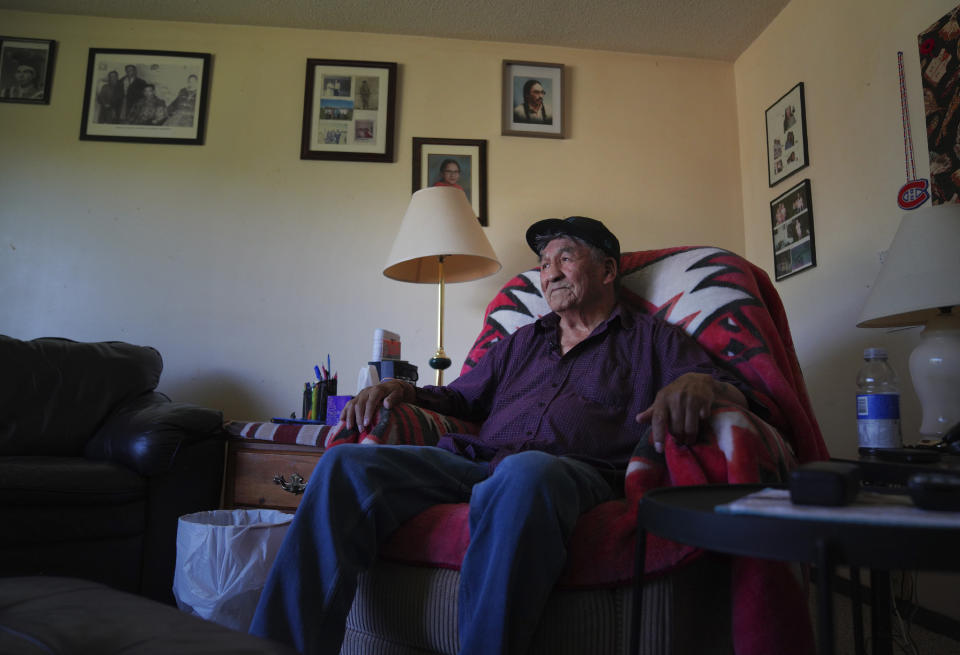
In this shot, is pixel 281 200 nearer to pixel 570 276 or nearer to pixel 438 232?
pixel 438 232

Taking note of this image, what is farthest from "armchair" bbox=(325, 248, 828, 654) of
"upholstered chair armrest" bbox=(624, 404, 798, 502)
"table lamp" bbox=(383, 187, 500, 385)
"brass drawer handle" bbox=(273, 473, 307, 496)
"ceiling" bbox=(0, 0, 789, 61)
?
"ceiling" bbox=(0, 0, 789, 61)

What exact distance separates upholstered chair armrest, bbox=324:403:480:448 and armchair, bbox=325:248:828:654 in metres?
0.03

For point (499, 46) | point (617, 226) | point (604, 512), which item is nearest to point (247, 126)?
point (499, 46)

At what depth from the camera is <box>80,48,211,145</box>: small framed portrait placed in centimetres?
264

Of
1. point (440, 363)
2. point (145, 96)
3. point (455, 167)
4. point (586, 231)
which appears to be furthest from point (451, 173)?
point (145, 96)

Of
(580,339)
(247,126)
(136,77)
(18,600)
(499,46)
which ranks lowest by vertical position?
(18,600)

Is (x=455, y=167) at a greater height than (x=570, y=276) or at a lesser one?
greater

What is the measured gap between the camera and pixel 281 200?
265 centimetres

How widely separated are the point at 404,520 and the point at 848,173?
1.91 metres

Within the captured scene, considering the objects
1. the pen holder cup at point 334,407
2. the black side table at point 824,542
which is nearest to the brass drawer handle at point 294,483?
the pen holder cup at point 334,407

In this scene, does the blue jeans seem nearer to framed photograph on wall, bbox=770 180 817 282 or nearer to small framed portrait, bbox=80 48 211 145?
framed photograph on wall, bbox=770 180 817 282

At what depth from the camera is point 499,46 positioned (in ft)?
9.16

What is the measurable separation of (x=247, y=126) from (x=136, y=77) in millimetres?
516

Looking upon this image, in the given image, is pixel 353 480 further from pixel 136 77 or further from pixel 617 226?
pixel 136 77
